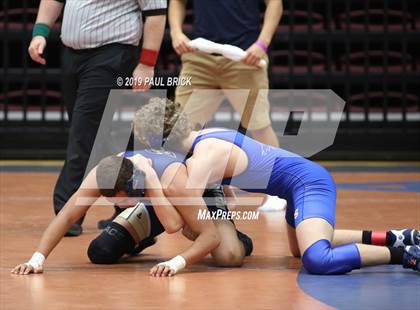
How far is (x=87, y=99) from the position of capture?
5914 millimetres

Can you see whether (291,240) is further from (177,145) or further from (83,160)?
(83,160)

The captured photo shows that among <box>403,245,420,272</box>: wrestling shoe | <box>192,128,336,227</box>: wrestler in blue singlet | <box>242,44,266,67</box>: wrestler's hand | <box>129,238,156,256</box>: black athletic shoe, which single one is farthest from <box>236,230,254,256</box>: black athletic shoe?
<box>242,44,266,67</box>: wrestler's hand

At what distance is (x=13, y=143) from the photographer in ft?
32.4

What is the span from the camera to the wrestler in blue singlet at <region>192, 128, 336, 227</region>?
16.7ft

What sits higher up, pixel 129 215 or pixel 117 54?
pixel 117 54

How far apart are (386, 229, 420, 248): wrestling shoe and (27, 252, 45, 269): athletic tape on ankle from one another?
161 centimetres

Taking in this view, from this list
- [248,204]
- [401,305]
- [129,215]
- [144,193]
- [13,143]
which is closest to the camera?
[401,305]

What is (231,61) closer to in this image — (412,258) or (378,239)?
(378,239)

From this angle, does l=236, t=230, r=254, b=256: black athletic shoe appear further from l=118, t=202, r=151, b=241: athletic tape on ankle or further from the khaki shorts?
the khaki shorts

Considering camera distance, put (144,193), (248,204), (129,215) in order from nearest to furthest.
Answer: (144,193) < (129,215) < (248,204)

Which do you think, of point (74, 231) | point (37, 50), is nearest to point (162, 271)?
point (74, 231)

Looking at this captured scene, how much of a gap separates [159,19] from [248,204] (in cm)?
165

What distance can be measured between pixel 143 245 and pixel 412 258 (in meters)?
1.32

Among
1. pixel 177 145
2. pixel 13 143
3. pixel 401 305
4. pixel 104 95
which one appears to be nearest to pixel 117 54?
pixel 104 95
